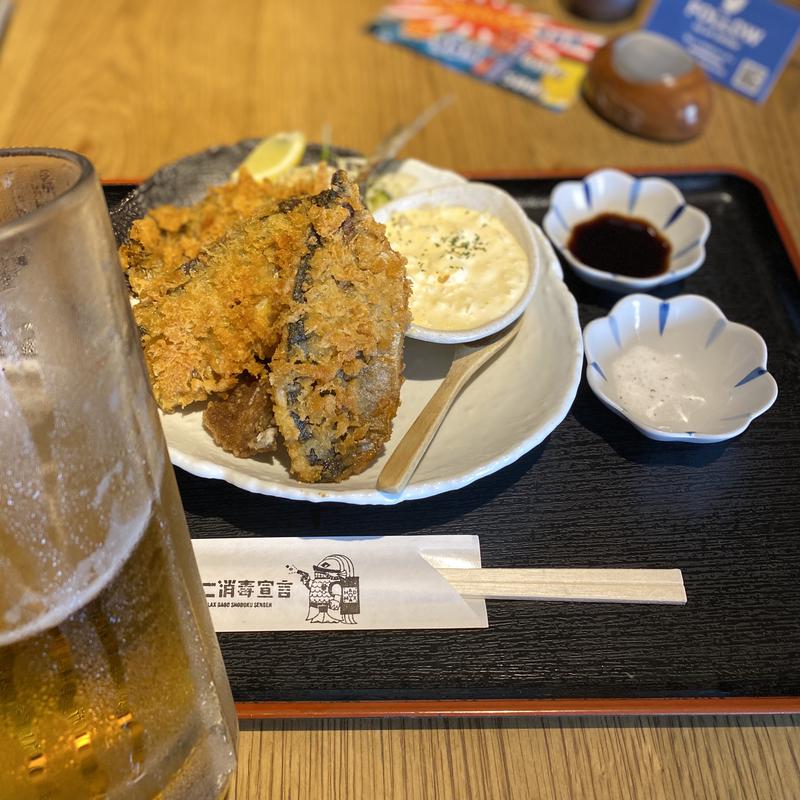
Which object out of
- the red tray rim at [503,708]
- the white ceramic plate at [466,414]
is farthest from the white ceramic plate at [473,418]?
the red tray rim at [503,708]

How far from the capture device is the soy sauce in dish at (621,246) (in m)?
2.34

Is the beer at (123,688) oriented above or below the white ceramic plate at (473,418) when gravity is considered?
above

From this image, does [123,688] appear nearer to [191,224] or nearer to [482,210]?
[191,224]

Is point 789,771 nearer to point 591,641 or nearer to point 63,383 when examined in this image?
point 591,641

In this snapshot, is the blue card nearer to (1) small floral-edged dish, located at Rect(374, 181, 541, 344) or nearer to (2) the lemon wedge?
(1) small floral-edged dish, located at Rect(374, 181, 541, 344)

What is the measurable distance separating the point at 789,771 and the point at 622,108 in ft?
8.75

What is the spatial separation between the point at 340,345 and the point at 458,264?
1.90 ft

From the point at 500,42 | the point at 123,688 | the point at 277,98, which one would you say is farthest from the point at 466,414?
the point at 500,42

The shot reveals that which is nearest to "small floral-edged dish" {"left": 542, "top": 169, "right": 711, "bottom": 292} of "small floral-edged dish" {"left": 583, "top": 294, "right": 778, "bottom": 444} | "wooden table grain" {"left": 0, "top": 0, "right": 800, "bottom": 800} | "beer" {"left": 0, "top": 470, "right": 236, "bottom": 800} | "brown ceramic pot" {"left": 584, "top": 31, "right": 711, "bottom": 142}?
"small floral-edged dish" {"left": 583, "top": 294, "right": 778, "bottom": 444}

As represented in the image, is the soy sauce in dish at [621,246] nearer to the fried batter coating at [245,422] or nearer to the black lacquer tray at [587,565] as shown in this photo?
the black lacquer tray at [587,565]

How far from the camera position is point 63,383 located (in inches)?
31.0

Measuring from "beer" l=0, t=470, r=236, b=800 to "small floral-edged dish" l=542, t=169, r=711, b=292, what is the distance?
1632 mm

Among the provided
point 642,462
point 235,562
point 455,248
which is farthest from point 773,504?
point 235,562

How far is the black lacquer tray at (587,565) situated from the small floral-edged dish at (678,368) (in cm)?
8
